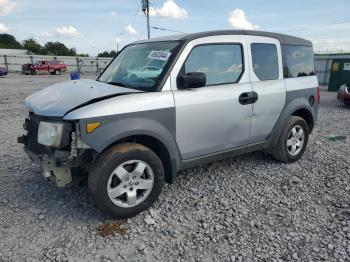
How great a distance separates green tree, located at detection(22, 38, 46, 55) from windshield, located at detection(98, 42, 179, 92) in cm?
7396

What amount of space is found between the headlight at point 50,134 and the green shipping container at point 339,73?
14.7 m

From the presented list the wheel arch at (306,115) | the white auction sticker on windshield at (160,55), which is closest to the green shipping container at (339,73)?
the wheel arch at (306,115)

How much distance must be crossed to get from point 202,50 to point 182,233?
2.05 metres

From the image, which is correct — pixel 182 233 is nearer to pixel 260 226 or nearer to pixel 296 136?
pixel 260 226

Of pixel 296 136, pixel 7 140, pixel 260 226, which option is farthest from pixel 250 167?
pixel 7 140

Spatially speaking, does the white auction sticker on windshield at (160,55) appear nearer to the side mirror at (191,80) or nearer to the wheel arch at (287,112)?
the side mirror at (191,80)

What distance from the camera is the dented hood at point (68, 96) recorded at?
2.92 m

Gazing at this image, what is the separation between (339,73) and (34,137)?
594 inches

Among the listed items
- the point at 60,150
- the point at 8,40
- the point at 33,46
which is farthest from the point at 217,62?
the point at 8,40

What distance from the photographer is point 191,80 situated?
3.15 meters

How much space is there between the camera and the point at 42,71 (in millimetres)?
31906

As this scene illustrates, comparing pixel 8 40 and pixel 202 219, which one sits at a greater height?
pixel 8 40

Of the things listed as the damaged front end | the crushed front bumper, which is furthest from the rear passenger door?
the crushed front bumper

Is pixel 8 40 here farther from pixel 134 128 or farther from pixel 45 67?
pixel 134 128
